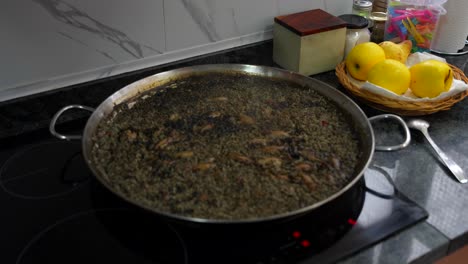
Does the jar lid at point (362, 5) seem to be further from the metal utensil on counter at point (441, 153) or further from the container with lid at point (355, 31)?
the metal utensil on counter at point (441, 153)

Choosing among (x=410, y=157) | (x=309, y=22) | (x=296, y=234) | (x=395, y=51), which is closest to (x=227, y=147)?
(x=296, y=234)

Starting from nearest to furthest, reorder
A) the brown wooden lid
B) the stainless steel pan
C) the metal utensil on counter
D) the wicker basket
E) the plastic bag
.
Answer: the stainless steel pan < the metal utensil on counter < the wicker basket < the brown wooden lid < the plastic bag

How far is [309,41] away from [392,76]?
0.24 metres

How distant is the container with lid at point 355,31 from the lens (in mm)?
1284

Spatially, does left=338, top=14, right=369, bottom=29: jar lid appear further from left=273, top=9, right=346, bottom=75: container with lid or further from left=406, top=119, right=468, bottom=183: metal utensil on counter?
left=406, top=119, right=468, bottom=183: metal utensil on counter

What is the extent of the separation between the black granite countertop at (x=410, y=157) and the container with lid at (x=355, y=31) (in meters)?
0.10

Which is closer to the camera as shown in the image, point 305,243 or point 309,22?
point 305,243

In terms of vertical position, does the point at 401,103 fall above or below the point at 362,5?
below

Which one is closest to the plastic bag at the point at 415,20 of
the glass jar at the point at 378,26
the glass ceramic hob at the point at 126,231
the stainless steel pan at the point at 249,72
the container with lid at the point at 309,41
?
the glass jar at the point at 378,26

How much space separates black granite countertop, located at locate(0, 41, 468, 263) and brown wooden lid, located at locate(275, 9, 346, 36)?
15 cm

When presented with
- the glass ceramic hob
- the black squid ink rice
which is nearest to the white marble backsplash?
the black squid ink rice

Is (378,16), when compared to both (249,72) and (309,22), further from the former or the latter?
(249,72)

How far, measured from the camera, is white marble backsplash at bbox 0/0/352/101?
0.99m

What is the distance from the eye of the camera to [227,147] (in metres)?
0.91
